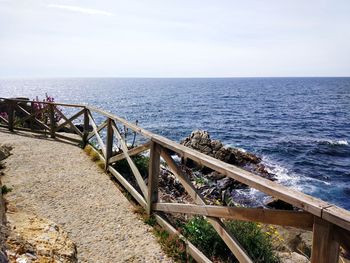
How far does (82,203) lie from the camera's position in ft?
19.4

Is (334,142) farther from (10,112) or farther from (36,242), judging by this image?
(36,242)

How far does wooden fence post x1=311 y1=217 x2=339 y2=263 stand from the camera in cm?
233

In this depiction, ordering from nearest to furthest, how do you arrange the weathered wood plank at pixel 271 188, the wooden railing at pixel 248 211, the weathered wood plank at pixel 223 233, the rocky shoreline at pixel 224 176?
the wooden railing at pixel 248 211
the weathered wood plank at pixel 271 188
the weathered wood plank at pixel 223 233
the rocky shoreline at pixel 224 176

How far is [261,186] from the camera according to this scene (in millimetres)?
2895

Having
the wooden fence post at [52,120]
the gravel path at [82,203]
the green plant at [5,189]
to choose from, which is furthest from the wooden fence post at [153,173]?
the wooden fence post at [52,120]

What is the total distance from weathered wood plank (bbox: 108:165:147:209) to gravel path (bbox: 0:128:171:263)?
7.3 inches

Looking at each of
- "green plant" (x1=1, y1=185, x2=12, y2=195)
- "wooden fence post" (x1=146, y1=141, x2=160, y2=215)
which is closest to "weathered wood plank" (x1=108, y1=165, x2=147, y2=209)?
"wooden fence post" (x1=146, y1=141, x2=160, y2=215)

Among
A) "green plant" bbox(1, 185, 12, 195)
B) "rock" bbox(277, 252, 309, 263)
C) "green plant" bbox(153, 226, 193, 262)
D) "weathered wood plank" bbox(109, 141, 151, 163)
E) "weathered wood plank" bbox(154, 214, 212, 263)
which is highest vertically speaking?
"weathered wood plank" bbox(109, 141, 151, 163)

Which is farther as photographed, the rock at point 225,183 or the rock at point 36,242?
the rock at point 225,183

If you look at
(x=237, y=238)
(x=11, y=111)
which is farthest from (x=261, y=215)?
(x=11, y=111)

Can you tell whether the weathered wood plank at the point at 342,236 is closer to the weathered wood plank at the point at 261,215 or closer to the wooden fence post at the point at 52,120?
the weathered wood plank at the point at 261,215

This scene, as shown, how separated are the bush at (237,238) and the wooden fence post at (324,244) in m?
1.96

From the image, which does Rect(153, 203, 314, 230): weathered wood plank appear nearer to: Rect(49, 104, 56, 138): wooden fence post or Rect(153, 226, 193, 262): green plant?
Rect(153, 226, 193, 262): green plant

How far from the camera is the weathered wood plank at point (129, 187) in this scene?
5.75 meters
